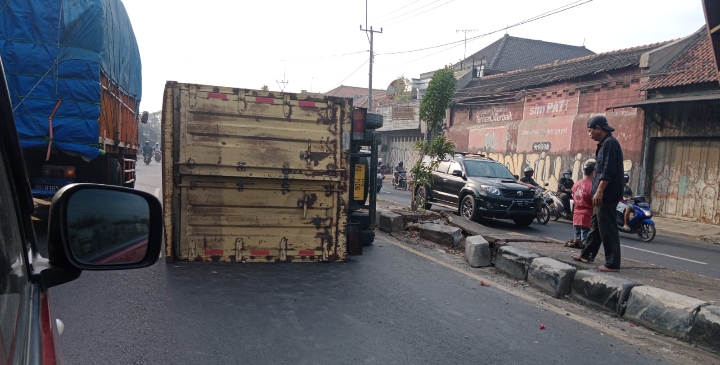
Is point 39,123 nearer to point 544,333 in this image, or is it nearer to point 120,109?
point 120,109

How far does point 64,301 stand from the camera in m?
4.57

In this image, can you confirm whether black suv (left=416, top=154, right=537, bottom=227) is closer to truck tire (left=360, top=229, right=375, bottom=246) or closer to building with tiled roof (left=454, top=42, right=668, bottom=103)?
truck tire (left=360, top=229, right=375, bottom=246)

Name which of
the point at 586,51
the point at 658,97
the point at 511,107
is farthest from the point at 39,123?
the point at 586,51

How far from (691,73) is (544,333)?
15.6m

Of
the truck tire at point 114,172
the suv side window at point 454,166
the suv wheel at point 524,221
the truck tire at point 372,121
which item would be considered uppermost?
the truck tire at point 372,121

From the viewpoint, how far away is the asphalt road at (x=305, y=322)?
3.72 meters

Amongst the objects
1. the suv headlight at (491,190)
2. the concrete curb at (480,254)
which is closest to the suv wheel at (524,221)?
the suv headlight at (491,190)

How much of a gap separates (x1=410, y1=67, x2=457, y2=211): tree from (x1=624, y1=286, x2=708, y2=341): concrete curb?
7.01 meters

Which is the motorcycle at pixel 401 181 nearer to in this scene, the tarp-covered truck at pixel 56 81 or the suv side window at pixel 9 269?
the tarp-covered truck at pixel 56 81

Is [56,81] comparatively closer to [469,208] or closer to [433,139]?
[433,139]

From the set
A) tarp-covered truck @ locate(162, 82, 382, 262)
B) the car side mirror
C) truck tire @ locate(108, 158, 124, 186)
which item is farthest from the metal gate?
the car side mirror

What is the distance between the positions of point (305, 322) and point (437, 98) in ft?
31.2

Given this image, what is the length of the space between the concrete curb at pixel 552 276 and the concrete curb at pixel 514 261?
177 mm

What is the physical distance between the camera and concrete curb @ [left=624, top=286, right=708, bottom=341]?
442 cm
